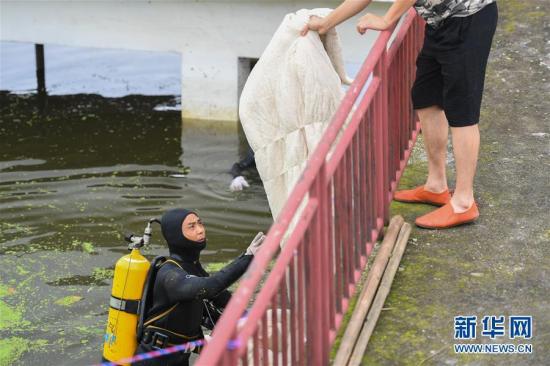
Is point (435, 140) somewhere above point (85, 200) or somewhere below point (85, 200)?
above

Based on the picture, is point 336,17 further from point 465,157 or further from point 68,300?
point 68,300

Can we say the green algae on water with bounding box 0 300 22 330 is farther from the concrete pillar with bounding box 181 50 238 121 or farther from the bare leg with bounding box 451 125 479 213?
the concrete pillar with bounding box 181 50 238 121

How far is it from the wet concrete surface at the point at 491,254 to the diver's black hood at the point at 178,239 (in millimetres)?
1120

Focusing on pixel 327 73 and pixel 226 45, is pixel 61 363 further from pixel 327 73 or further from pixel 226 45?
pixel 226 45

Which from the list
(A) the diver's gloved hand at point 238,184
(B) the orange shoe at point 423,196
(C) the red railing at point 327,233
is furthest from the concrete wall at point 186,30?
(C) the red railing at point 327,233

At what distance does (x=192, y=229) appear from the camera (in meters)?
5.18

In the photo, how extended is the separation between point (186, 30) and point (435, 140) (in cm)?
799

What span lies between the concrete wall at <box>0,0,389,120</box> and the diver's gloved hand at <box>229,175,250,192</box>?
2.01 meters

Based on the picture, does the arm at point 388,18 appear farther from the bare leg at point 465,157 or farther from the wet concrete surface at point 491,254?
the wet concrete surface at point 491,254

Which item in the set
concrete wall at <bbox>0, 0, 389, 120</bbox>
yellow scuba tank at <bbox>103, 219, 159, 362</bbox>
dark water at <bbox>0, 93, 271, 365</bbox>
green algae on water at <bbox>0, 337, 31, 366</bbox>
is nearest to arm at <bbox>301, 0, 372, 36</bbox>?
yellow scuba tank at <bbox>103, 219, 159, 362</bbox>

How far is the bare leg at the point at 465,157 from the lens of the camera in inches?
198

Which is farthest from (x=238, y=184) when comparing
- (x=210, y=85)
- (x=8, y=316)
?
(x=8, y=316)

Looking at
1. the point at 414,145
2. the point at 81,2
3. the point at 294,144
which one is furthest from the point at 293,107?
the point at 81,2

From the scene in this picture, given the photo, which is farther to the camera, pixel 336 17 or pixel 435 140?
pixel 435 140
